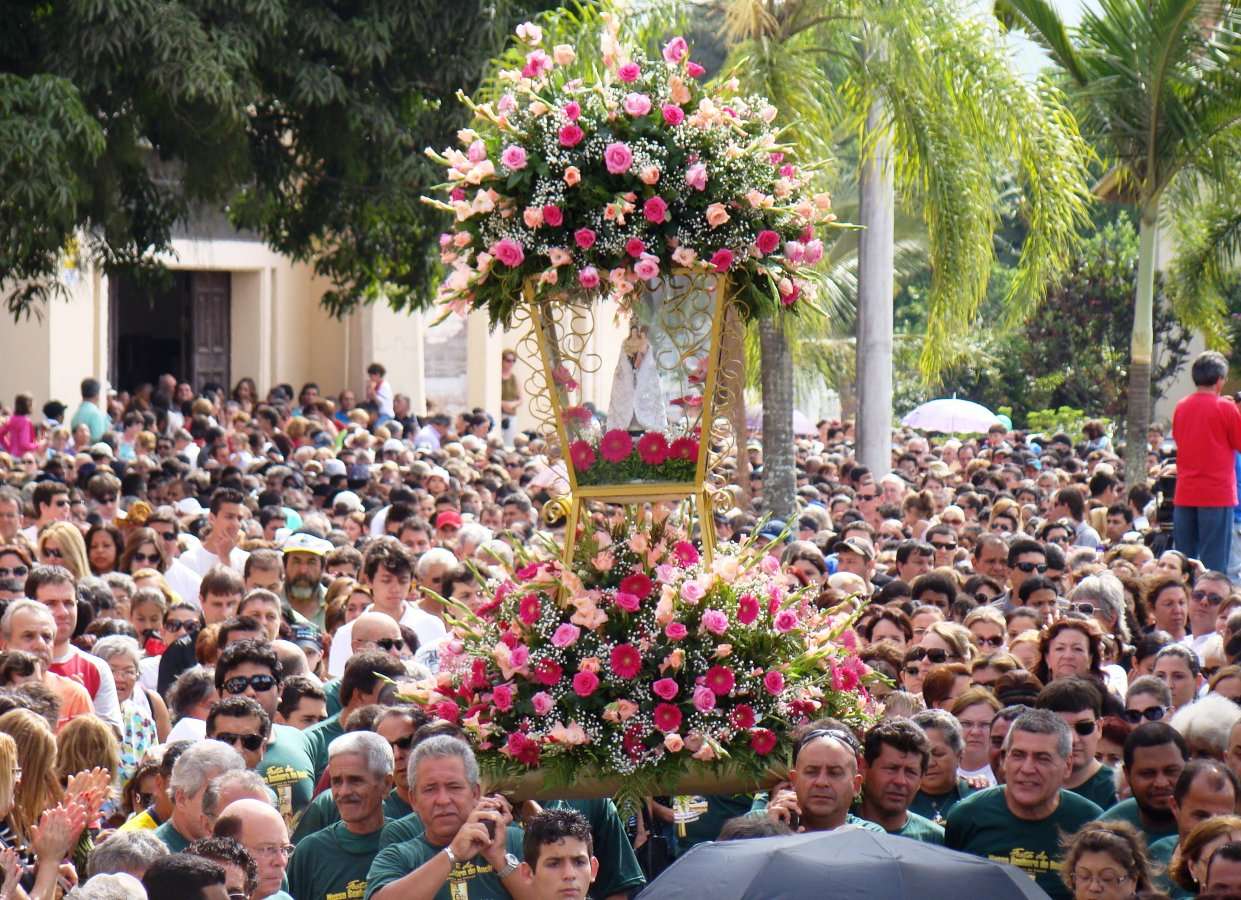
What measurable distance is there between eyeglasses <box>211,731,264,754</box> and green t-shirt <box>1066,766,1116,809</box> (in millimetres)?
3200

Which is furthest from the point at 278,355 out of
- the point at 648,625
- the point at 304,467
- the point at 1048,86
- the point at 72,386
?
the point at 648,625

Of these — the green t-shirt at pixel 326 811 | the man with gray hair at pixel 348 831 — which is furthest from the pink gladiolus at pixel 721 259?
the green t-shirt at pixel 326 811

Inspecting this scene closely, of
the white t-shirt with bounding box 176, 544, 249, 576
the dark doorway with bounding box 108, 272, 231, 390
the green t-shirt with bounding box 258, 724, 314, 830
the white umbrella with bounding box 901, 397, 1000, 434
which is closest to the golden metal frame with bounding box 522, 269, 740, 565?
the green t-shirt with bounding box 258, 724, 314, 830

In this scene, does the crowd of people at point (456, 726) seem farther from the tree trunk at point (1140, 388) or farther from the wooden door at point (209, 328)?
the wooden door at point (209, 328)

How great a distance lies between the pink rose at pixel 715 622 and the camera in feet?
25.0

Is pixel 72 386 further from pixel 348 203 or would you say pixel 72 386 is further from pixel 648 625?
pixel 648 625

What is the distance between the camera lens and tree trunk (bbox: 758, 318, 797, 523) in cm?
1769

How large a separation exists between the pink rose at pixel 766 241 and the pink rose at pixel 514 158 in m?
0.94

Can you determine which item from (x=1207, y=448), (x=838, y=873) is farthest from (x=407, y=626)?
(x=1207, y=448)

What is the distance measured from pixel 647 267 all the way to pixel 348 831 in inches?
91.7

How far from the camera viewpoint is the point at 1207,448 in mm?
14531

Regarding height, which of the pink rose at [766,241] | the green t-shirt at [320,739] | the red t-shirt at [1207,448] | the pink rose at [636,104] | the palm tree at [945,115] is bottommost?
the green t-shirt at [320,739]

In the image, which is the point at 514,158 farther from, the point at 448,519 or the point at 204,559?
the point at 448,519

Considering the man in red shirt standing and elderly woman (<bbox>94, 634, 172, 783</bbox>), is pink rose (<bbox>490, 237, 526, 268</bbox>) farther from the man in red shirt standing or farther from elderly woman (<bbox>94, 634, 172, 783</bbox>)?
the man in red shirt standing
